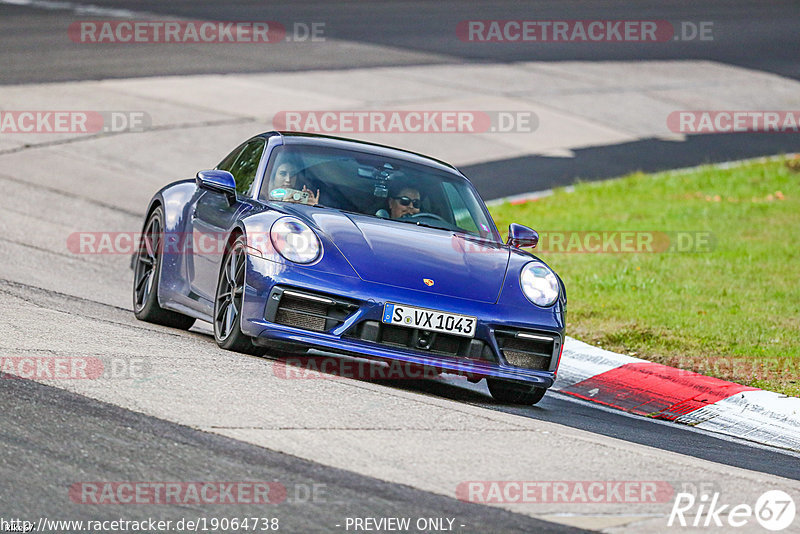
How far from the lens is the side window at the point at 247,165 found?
27.7 feet

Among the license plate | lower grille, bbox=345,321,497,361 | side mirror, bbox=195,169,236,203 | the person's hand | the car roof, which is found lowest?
lower grille, bbox=345,321,497,361

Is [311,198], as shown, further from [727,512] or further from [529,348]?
[727,512]

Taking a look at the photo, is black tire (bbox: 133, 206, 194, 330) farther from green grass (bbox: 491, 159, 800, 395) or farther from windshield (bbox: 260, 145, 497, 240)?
green grass (bbox: 491, 159, 800, 395)

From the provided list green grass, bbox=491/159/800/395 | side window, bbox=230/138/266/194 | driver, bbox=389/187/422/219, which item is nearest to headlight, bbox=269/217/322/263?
driver, bbox=389/187/422/219

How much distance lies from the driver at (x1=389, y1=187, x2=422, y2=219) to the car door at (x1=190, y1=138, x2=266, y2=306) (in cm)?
89

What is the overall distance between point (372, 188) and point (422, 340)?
1.49 metres

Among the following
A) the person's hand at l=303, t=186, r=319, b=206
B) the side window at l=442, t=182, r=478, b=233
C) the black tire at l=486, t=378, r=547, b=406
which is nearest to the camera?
the black tire at l=486, t=378, r=547, b=406

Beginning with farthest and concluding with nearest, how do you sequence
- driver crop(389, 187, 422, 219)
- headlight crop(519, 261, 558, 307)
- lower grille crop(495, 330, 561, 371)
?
driver crop(389, 187, 422, 219) < headlight crop(519, 261, 558, 307) < lower grille crop(495, 330, 561, 371)

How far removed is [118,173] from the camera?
51.5 feet

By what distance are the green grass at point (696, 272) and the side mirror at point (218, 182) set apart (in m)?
3.32

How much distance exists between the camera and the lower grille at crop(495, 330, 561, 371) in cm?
720

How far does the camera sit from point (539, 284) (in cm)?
748

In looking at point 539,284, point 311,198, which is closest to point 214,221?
point 311,198

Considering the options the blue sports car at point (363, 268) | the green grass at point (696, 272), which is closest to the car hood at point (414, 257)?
the blue sports car at point (363, 268)
